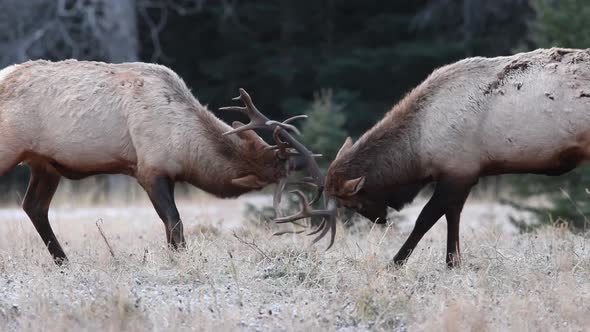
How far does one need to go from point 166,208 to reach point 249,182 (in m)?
0.85

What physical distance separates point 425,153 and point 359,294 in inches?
85.0

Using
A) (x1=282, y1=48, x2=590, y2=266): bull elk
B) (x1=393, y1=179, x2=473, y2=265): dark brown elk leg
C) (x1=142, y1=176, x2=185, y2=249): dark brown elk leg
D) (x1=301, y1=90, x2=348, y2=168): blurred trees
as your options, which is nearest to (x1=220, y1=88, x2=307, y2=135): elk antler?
(x1=282, y1=48, x2=590, y2=266): bull elk

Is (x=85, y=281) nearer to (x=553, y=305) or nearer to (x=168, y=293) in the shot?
(x=168, y=293)

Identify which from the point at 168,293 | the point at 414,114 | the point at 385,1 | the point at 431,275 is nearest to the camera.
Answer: the point at 168,293

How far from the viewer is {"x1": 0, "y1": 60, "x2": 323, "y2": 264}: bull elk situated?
31.9 feet

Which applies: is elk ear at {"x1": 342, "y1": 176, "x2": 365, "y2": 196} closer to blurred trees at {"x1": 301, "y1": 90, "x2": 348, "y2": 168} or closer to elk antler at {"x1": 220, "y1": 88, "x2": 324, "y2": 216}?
elk antler at {"x1": 220, "y1": 88, "x2": 324, "y2": 216}

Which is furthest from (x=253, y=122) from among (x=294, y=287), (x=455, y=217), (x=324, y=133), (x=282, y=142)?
(x=324, y=133)

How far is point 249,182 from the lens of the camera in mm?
9984

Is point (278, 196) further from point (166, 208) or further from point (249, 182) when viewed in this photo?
point (166, 208)

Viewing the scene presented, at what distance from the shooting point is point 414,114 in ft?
30.6

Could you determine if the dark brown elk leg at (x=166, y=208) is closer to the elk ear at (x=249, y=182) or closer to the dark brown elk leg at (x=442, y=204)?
the elk ear at (x=249, y=182)

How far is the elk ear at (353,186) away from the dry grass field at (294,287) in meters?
0.56

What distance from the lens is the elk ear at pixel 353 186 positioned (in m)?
9.35

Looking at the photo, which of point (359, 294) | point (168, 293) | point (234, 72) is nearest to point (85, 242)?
point (168, 293)
